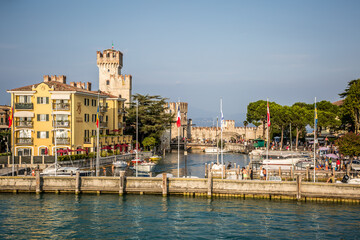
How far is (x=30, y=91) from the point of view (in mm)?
63375

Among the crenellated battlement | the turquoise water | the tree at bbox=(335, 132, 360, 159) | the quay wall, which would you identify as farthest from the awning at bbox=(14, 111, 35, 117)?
the crenellated battlement

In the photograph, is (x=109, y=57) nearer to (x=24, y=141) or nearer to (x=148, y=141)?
(x=148, y=141)

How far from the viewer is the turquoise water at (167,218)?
2922 centimetres

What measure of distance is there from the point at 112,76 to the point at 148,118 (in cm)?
2567

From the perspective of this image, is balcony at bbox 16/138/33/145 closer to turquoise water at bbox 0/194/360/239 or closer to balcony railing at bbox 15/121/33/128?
A: balcony railing at bbox 15/121/33/128

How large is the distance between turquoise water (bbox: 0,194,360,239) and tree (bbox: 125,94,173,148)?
5155 cm

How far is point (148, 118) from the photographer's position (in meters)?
91.1

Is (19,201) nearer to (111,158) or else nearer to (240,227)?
(240,227)

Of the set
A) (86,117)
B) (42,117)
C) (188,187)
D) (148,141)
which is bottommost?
(188,187)

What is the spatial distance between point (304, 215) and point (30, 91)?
4698cm

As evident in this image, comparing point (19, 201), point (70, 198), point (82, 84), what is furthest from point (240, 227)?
point (82, 84)

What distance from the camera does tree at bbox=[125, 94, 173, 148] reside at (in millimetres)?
91000

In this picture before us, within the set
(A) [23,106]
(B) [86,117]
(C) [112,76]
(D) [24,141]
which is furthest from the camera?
(C) [112,76]

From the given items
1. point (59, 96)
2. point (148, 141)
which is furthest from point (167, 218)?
point (148, 141)
